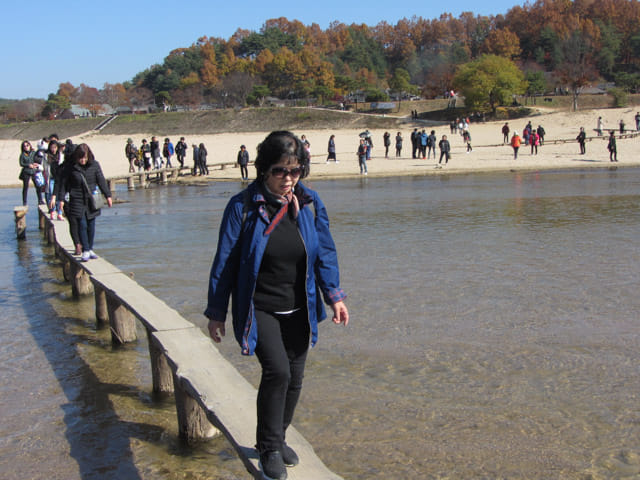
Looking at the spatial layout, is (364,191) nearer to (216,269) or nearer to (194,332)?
(194,332)

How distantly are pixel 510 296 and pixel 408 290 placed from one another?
1.25 meters

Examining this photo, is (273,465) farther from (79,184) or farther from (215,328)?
(79,184)

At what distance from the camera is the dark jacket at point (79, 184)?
329 inches

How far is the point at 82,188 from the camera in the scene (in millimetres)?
8398

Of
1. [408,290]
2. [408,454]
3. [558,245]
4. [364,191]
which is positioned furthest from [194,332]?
[364,191]

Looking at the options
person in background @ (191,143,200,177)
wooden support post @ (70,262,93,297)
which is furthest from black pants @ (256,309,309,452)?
person in background @ (191,143,200,177)

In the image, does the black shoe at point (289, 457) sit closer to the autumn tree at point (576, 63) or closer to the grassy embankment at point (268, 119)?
the grassy embankment at point (268, 119)

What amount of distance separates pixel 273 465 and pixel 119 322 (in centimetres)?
391

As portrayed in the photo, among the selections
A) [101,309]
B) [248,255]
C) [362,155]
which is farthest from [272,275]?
[362,155]

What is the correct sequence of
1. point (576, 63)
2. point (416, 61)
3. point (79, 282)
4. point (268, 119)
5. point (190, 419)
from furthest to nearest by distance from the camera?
point (416, 61), point (576, 63), point (268, 119), point (79, 282), point (190, 419)

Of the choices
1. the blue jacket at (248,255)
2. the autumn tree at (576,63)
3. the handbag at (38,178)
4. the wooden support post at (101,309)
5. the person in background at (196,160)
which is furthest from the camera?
the autumn tree at (576,63)

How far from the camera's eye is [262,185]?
11.2 ft

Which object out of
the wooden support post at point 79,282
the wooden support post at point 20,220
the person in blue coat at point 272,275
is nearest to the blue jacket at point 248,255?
the person in blue coat at point 272,275

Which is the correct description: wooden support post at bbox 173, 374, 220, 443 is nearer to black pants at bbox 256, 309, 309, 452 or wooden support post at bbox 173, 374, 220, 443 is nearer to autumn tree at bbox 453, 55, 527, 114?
black pants at bbox 256, 309, 309, 452
